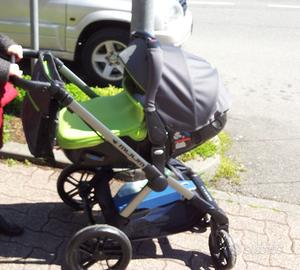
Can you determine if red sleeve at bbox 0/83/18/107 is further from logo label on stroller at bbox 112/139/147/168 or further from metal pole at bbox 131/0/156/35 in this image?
metal pole at bbox 131/0/156/35

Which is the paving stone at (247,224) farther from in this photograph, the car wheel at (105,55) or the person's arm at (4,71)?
the car wheel at (105,55)

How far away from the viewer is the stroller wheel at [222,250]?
327 centimetres

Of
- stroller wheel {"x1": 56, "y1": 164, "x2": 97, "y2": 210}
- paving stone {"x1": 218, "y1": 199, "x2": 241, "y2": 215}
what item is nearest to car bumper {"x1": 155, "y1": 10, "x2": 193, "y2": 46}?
paving stone {"x1": 218, "y1": 199, "x2": 241, "y2": 215}

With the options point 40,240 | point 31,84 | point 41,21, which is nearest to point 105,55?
point 41,21

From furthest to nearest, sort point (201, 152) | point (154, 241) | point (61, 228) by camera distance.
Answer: point (201, 152), point (61, 228), point (154, 241)

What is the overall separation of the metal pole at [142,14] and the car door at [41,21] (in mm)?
2064

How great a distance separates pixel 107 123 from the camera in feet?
10.7

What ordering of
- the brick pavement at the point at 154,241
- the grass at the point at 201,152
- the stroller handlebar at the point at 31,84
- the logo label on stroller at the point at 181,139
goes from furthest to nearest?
the grass at the point at 201,152, the brick pavement at the point at 154,241, the logo label on stroller at the point at 181,139, the stroller handlebar at the point at 31,84

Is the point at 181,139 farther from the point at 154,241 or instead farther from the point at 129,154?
the point at 154,241

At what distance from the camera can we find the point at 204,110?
3.06 metres

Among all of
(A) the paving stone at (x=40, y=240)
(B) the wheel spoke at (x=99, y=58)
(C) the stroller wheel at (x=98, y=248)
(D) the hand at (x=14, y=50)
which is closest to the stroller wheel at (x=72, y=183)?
(A) the paving stone at (x=40, y=240)

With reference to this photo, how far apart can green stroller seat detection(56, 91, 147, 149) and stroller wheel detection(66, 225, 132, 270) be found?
480 millimetres

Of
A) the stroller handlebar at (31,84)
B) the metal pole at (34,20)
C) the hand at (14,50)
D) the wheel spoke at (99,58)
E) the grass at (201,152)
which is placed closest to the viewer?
the stroller handlebar at (31,84)

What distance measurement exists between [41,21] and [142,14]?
233 centimetres
